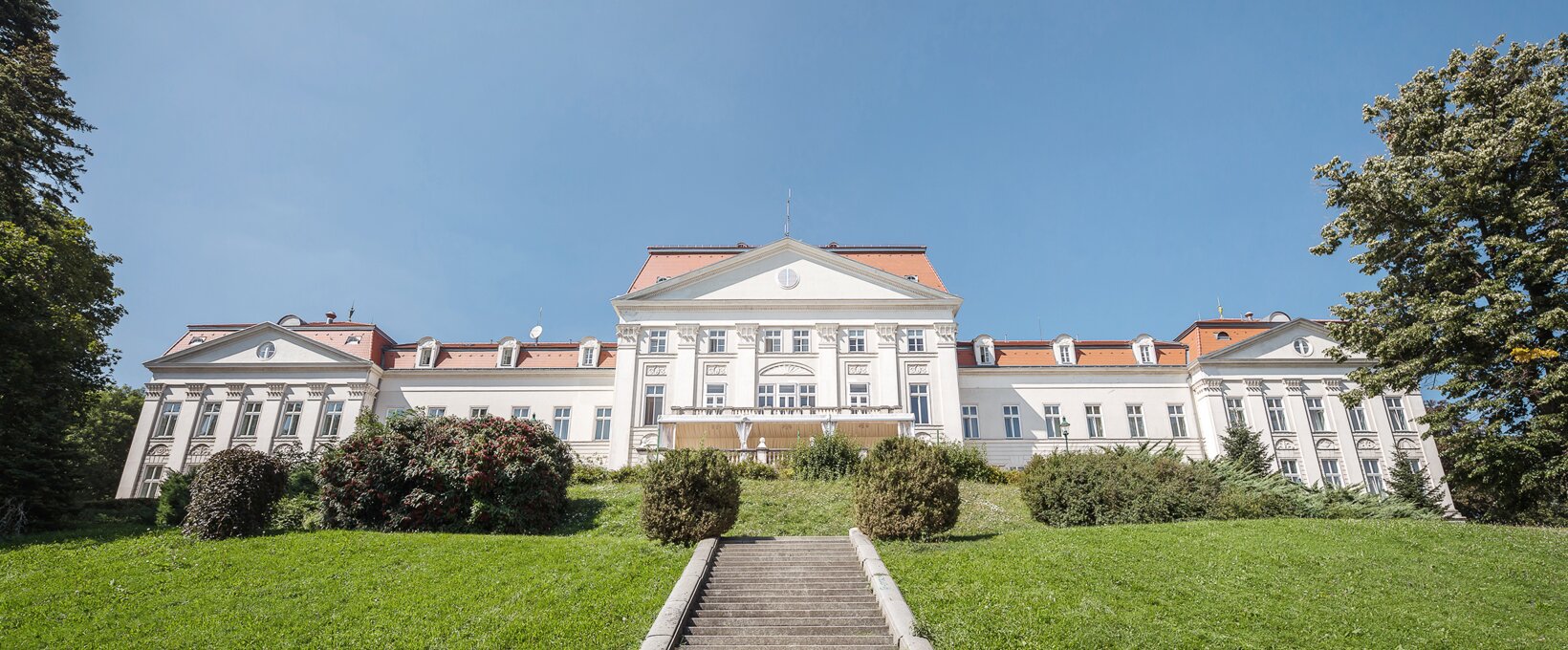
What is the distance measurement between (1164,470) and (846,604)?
12270 millimetres

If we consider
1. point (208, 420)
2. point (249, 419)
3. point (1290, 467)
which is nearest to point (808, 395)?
point (1290, 467)

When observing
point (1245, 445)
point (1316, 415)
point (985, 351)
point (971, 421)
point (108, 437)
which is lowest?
point (1245, 445)

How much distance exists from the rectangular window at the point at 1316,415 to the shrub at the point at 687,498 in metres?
33.4

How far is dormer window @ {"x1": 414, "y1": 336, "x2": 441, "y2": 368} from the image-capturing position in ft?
131

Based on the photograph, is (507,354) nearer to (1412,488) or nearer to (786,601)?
(786,601)

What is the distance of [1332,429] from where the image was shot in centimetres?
3641

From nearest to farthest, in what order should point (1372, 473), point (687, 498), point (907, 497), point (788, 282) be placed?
point (687, 498)
point (907, 497)
point (1372, 473)
point (788, 282)

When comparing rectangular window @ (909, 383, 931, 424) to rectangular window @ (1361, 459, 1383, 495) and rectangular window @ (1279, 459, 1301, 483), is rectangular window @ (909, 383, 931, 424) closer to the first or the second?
rectangular window @ (1279, 459, 1301, 483)

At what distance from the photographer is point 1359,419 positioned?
36.8 meters

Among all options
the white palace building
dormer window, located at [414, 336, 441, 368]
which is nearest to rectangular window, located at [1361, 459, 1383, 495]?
the white palace building

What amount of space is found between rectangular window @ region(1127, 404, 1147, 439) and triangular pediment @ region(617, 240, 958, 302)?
11.1 meters

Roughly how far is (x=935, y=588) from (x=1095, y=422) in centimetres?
2893

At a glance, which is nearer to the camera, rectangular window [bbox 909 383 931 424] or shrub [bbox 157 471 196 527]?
shrub [bbox 157 471 196 527]

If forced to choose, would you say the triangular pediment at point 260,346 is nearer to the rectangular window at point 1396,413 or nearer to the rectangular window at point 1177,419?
the rectangular window at point 1177,419
